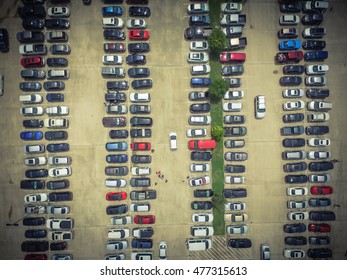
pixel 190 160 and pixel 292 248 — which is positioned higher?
pixel 190 160

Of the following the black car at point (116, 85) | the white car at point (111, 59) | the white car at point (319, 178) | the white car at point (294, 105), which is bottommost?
the white car at point (319, 178)

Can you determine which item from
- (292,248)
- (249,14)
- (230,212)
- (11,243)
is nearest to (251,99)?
(249,14)

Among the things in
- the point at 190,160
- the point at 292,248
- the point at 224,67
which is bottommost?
the point at 292,248

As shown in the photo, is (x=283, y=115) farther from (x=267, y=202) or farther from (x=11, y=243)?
(x=11, y=243)

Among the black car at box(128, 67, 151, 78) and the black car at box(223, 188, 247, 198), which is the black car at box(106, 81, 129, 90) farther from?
the black car at box(223, 188, 247, 198)

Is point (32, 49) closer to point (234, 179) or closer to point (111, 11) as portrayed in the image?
point (111, 11)

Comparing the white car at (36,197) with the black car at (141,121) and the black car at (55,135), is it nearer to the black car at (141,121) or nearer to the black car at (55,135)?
the black car at (55,135)

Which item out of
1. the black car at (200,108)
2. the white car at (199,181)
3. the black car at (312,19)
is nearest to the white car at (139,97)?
the black car at (200,108)
